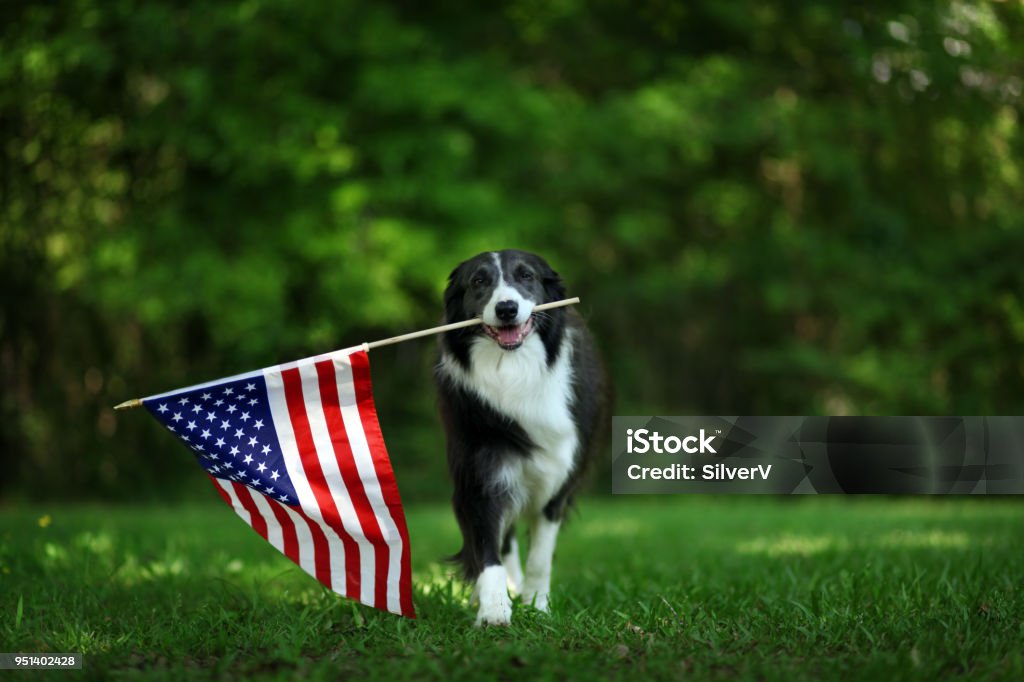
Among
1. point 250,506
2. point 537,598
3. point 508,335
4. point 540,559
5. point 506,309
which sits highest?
point 506,309

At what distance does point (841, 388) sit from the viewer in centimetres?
1360

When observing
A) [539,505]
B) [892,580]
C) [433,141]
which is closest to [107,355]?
[433,141]

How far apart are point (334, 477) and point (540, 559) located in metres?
1.11

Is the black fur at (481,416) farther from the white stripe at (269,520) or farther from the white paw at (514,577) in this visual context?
the white stripe at (269,520)

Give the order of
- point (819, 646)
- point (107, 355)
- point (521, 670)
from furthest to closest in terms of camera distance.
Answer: point (107, 355), point (819, 646), point (521, 670)

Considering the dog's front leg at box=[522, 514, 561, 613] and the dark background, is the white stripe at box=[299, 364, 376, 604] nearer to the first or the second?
the dog's front leg at box=[522, 514, 561, 613]

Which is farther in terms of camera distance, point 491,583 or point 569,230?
point 569,230

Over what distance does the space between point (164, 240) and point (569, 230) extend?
571 centimetres

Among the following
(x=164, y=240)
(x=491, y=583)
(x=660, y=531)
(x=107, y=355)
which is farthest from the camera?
(x=107, y=355)

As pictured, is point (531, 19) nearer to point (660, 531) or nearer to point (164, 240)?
point (164, 240)

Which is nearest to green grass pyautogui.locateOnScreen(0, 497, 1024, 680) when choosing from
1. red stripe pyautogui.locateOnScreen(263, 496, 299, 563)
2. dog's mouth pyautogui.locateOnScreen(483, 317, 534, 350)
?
red stripe pyautogui.locateOnScreen(263, 496, 299, 563)

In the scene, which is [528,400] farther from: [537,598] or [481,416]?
[537,598]

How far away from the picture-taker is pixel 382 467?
4051 millimetres
